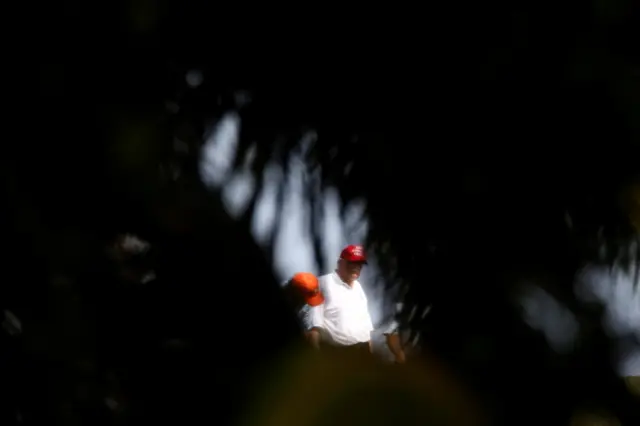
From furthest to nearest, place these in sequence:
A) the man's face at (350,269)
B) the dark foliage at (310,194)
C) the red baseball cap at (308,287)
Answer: the man's face at (350,269) < the red baseball cap at (308,287) < the dark foliage at (310,194)

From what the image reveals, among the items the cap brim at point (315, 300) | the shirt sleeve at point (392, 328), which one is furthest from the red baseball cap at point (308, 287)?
the shirt sleeve at point (392, 328)

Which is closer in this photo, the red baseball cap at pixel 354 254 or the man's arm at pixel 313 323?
the man's arm at pixel 313 323

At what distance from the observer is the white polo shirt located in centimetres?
105

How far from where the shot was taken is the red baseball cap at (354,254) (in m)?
1.12

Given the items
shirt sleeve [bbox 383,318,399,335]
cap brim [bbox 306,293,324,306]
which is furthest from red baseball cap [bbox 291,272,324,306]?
shirt sleeve [bbox 383,318,399,335]

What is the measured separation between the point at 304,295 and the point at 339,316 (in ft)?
0.31

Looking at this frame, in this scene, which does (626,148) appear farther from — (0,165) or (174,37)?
(0,165)

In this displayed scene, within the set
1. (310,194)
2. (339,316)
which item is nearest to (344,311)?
(339,316)

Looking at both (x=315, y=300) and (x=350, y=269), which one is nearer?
(x=315, y=300)

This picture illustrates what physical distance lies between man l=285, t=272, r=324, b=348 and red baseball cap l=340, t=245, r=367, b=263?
0.07m

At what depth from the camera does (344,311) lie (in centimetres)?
112

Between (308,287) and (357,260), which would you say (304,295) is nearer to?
(308,287)

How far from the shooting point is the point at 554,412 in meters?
0.98

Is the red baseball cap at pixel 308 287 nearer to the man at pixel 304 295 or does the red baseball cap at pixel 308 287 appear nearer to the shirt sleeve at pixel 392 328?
the man at pixel 304 295
